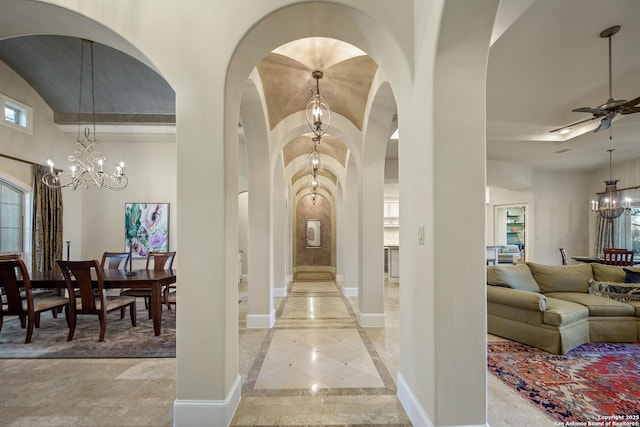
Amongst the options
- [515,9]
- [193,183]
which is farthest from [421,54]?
[193,183]

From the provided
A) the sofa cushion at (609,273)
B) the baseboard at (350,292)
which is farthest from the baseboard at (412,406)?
the baseboard at (350,292)

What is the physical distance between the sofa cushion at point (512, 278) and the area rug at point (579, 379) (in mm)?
788

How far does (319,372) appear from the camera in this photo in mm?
2971

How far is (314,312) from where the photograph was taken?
5309mm

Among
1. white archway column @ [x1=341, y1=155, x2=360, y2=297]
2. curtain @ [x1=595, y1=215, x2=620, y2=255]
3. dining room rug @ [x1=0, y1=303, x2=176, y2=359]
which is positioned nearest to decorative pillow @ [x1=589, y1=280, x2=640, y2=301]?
white archway column @ [x1=341, y1=155, x2=360, y2=297]

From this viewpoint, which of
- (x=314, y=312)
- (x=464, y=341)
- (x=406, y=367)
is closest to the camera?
(x=464, y=341)

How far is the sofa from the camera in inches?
134

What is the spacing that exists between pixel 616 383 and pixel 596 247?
7.98 m

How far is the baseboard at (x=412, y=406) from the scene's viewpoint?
78.0 inches

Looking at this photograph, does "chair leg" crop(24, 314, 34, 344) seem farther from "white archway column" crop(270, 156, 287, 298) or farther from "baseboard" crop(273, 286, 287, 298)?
"baseboard" crop(273, 286, 287, 298)

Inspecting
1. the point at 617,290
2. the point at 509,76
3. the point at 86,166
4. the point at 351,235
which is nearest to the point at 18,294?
the point at 86,166

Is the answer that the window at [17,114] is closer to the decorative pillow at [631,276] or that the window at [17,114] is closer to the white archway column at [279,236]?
the white archway column at [279,236]

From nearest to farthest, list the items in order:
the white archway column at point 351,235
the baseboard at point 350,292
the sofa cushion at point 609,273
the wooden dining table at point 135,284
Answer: the wooden dining table at point 135,284
the sofa cushion at point 609,273
the baseboard at point 350,292
the white archway column at point 351,235

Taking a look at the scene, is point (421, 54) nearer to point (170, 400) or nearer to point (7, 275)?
point (170, 400)
